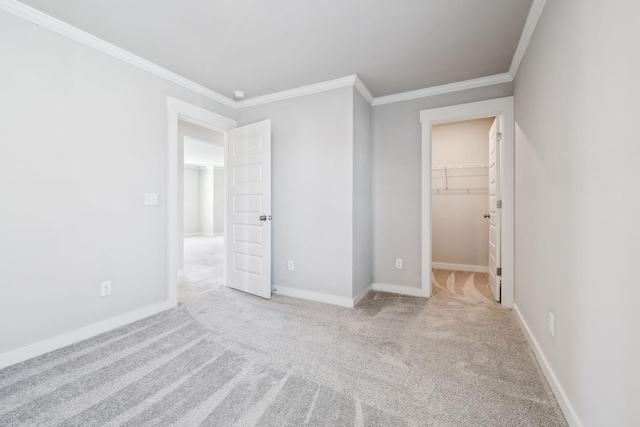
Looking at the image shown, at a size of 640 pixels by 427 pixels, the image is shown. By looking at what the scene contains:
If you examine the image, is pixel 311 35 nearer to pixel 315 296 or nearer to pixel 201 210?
pixel 315 296

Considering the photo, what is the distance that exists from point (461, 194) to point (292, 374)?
4111mm

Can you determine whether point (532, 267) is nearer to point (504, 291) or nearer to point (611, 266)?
point (504, 291)

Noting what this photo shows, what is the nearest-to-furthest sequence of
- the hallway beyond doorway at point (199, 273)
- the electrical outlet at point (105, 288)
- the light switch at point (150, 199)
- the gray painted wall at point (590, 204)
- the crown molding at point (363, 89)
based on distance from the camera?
1. the gray painted wall at point (590, 204)
2. the electrical outlet at point (105, 288)
3. the light switch at point (150, 199)
4. the crown molding at point (363, 89)
5. the hallway beyond doorway at point (199, 273)

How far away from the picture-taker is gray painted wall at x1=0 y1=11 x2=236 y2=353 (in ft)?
6.36

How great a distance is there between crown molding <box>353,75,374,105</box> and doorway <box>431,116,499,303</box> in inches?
56.7

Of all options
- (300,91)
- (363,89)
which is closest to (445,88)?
(363,89)

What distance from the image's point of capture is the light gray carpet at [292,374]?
4.77 ft

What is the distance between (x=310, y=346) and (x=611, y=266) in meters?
1.83

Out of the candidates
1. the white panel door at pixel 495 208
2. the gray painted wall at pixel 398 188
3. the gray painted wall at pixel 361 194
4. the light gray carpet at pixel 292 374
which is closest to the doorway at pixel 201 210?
the light gray carpet at pixel 292 374

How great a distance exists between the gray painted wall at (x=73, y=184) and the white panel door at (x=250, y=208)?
0.91m

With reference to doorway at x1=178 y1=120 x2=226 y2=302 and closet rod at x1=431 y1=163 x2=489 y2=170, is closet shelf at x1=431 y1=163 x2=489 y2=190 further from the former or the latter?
doorway at x1=178 y1=120 x2=226 y2=302

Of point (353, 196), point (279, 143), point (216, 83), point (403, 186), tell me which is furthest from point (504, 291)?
point (216, 83)

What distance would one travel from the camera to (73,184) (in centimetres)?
223

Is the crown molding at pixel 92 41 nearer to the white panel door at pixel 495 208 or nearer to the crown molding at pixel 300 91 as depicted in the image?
the crown molding at pixel 300 91
